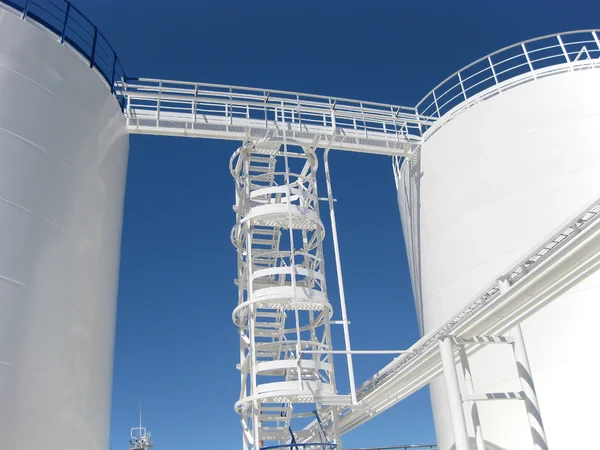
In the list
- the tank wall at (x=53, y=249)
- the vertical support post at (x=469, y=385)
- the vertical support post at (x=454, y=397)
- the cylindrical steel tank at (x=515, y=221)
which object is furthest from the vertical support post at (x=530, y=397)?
the tank wall at (x=53, y=249)

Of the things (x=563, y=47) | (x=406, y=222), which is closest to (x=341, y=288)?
(x=406, y=222)

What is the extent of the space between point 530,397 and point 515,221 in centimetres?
563

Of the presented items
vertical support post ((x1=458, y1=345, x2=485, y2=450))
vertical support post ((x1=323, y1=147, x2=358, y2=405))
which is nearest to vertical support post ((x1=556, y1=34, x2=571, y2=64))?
vertical support post ((x1=323, y1=147, x2=358, y2=405))

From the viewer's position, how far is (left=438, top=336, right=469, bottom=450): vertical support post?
921cm

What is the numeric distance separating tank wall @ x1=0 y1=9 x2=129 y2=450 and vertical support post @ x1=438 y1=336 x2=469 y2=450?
7.15m

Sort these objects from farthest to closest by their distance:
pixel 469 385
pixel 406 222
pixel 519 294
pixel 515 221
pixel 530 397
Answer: pixel 406 222, pixel 515 221, pixel 469 385, pixel 530 397, pixel 519 294

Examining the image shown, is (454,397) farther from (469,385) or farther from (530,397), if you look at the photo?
(530,397)

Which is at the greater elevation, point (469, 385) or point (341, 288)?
point (341, 288)

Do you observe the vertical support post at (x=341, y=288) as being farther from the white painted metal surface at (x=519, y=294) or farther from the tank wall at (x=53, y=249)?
the tank wall at (x=53, y=249)

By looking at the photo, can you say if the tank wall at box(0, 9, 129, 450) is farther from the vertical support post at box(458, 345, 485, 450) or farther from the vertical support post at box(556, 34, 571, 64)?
the vertical support post at box(556, 34, 571, 64)

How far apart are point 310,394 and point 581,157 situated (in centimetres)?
846

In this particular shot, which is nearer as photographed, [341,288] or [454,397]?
[454,397]

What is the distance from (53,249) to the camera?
37.9ft

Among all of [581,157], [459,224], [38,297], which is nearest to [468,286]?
[459,224]
